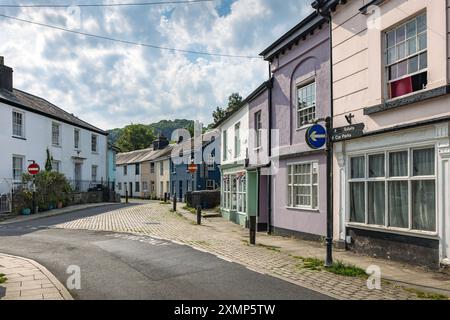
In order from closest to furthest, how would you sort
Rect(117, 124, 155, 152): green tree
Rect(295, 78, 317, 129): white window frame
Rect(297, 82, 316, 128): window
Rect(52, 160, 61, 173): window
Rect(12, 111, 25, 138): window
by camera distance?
Rect(295, 78, 317, 129): white window frame < Rect(297, 82, 316, 128): window < Rect(12, 111, 25, 138): window < Rect(52, 160, 61, 173): window < Rect(117, 124, 155, 152): green tree

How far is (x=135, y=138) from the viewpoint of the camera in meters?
91.4

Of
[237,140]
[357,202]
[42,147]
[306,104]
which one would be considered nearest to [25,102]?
[42,147]

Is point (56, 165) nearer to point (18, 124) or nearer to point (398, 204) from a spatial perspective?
point (18, 124)

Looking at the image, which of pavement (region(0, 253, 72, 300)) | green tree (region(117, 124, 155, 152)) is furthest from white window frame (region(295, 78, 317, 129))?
green tree (region(117, 124, 155, 152))

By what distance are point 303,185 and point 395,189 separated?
4629 mm

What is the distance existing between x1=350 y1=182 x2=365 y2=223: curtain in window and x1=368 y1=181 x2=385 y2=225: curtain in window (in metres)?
0.31

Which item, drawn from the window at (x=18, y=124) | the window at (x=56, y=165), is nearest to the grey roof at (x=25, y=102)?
the window at (x=18, y=124)

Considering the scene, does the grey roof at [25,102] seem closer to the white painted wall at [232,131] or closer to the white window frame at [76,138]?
the white window frame at [76,138]

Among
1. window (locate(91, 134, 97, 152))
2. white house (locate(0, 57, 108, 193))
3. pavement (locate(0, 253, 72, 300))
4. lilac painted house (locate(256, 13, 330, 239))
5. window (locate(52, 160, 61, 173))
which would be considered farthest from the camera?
window (locate(91, 134, 97, 152))

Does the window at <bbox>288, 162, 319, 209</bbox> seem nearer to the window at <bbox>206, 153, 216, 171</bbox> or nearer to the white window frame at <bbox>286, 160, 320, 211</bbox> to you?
the white window frame at <bbox>286, 160, 320, 211</bbox>

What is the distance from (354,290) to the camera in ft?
23.7

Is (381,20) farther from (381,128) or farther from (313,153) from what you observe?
(313,153)

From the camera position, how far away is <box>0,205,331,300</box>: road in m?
6.97
